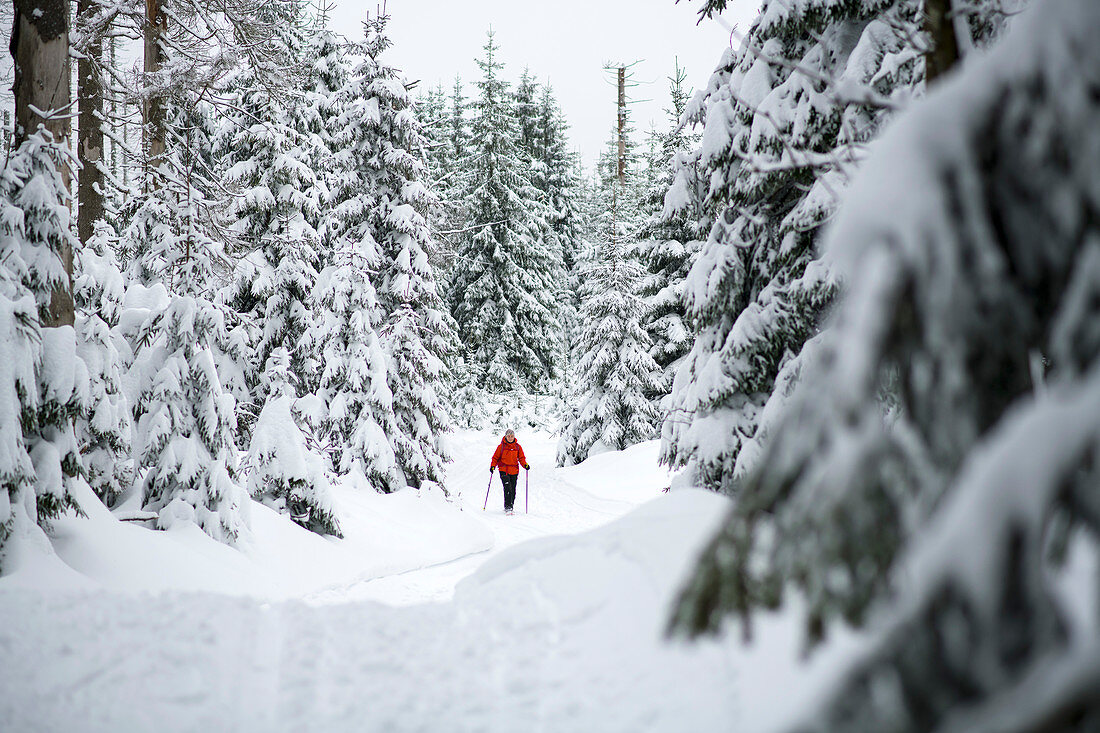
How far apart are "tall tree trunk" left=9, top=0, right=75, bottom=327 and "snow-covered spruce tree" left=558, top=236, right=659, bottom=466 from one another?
57.2 feet

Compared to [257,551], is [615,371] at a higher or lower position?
higher

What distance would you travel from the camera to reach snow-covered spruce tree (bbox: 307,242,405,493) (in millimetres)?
14438

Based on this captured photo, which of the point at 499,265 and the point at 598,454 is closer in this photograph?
the point at 598,454

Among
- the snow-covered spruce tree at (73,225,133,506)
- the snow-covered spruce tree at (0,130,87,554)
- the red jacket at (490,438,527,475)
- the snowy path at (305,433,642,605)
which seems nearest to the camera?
the snow-covered spruce tree at (0,130,87,554)

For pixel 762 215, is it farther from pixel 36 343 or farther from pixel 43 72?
pixel 43 72

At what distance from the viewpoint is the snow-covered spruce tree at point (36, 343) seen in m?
6.20

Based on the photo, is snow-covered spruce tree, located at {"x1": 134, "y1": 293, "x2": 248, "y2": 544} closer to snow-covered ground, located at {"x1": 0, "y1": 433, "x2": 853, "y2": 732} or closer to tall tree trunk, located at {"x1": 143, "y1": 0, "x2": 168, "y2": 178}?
snow-covered ground, located at {"x1": 0, "y1": 433, "x2": 853, "y2": 732}

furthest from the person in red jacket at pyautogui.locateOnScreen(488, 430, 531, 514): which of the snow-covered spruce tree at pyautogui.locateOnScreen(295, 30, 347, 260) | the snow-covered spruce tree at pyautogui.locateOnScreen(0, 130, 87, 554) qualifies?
the snow-covered spruce tree at pyautogui.locateOnScreen(0, 130, 87, 554)

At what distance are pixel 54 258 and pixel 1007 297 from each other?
8.25 meters

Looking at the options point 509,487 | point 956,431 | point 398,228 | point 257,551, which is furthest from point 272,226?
point 956,431

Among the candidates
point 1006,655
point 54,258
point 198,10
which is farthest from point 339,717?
point 198,10

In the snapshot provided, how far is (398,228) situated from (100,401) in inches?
362

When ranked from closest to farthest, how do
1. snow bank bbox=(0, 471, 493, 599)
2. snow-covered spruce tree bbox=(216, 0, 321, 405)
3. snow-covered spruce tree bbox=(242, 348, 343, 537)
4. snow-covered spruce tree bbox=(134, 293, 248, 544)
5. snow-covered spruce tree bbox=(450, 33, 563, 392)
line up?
snow bank bbox=(0, 471, 493, 599)
snow-covered spruce tree bbox=(134, 293, 248, 544)
snow-covered spruce tree bbox=(242, 348, 343, 537)
snow-covered spruce tree bbox=(216, 0, 321, 405)
snow-covered spruce tree bbox=(450, 33, 563, 392)

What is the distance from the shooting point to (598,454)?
2264 cm
